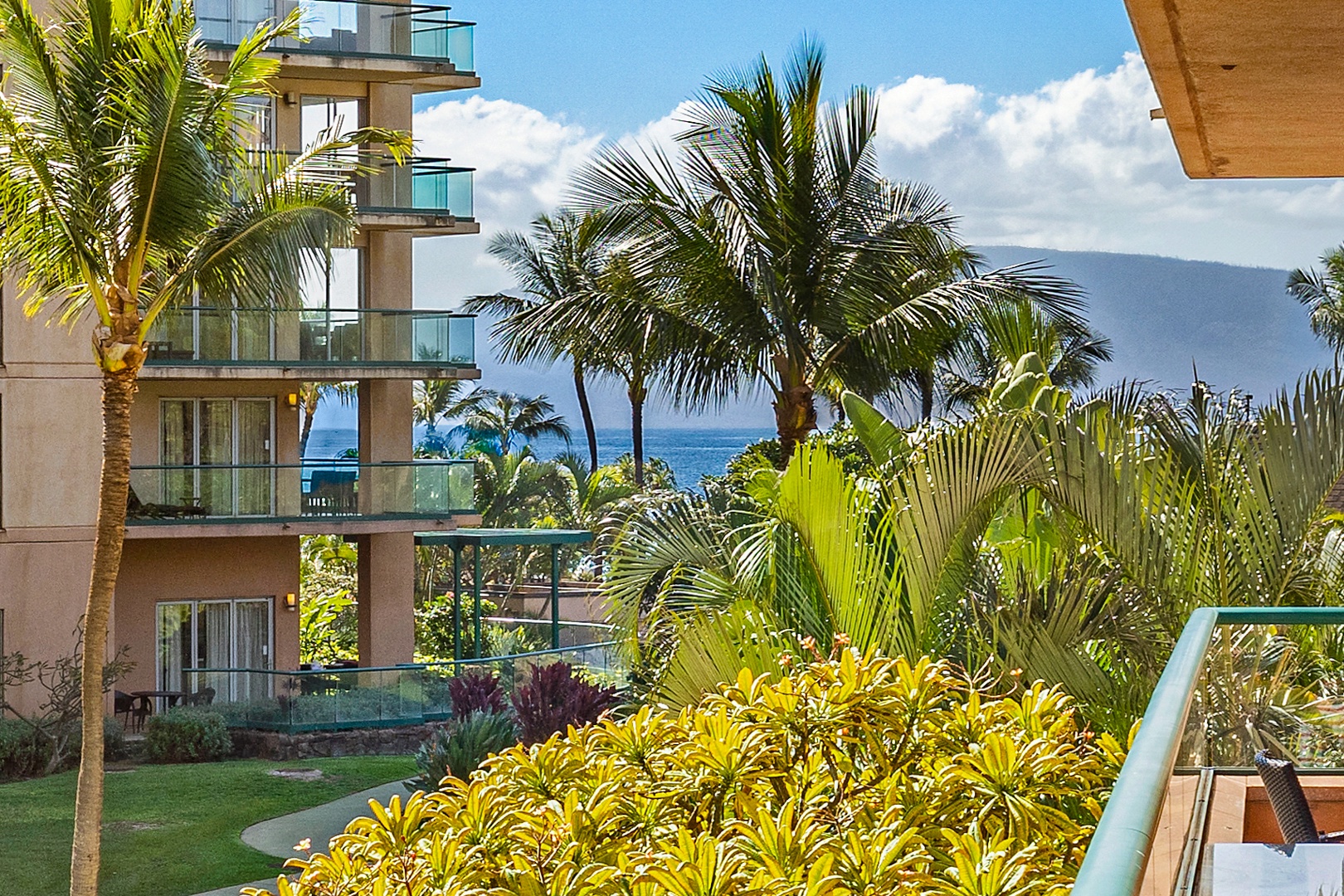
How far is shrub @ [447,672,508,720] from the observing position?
22641 millimetres

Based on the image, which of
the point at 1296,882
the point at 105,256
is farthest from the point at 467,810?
the point at 105,256

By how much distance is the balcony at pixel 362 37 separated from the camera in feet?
92.0

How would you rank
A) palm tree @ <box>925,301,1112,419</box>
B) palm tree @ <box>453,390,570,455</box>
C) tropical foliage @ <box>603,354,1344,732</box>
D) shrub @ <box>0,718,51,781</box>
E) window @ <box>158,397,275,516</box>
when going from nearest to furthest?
1. tropical foliage @ <box>603,354,1344,732</box>
2. palm tree @ <box>925,301,1112,419</box>
3. shrub @ <box>0,718,51,781</box>
4. window @ <box>158,397,275,516</box>
5. palm tree @ <box>453,390,570,455</box>

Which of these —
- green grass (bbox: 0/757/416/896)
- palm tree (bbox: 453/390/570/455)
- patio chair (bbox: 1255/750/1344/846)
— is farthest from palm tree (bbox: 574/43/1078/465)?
palm tree (bbox: 453/390/570/455)

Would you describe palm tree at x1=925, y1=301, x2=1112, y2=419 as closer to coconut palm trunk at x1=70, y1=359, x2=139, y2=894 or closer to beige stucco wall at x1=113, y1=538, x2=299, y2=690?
coconut palm trunk at x1=70, y1=359, x2=139, y2=894

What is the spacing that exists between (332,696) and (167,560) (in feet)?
14.6

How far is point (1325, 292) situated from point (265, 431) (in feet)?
182

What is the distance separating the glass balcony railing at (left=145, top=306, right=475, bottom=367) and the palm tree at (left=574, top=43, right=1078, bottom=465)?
33.5 ft

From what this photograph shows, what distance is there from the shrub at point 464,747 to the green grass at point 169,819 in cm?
231

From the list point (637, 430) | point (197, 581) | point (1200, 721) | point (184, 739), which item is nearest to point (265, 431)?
point (197, 581)

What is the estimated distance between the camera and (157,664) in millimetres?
27812

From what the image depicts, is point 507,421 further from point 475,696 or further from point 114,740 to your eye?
point 475,696

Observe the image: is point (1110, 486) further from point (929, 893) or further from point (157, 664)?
point (157, 664)

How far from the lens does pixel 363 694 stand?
86.2ft
